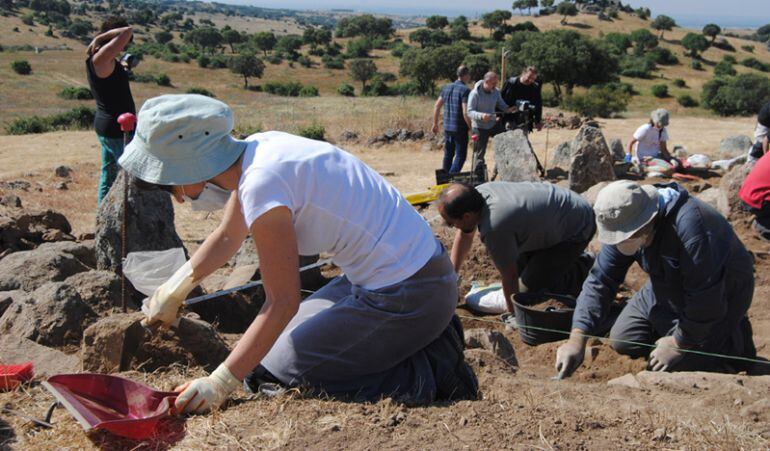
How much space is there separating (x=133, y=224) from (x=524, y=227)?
281 cm

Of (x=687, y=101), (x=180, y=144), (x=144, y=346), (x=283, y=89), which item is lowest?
(x=283, y=89)

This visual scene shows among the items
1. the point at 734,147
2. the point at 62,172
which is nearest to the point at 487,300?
the point at 62,172

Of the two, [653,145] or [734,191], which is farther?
[653,145]

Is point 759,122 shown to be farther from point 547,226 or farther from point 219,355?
point 219,355

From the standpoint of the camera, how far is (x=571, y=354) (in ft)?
12.0

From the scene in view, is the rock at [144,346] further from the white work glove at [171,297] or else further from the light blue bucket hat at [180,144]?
the light blue bucket hat at [180,144]

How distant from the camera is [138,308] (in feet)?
14.1

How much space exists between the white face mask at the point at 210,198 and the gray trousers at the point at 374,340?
1.82ft

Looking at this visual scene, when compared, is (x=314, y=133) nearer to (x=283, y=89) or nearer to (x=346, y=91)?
(x=346, y=91)

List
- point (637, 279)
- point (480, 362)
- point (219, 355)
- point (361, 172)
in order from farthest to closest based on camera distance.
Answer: point (637, 279) → point (480, 362) → point (219, 355) → point (361, 172)

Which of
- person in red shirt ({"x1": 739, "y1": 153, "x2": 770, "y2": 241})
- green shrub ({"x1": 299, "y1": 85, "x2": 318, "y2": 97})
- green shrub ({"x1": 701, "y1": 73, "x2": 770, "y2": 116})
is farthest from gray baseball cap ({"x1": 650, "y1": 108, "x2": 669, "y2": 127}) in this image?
green shrub ({"x1": 299, "y1": 85, "x2": 318, "y2": 97})

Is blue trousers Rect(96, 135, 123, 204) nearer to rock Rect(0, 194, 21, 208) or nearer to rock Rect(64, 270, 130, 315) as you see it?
rock Rect(64, 270, 130, 315)

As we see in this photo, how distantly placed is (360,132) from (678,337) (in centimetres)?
1270

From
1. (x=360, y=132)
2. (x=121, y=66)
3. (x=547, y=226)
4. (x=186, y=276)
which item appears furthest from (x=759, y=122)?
(x=360, y=132)
